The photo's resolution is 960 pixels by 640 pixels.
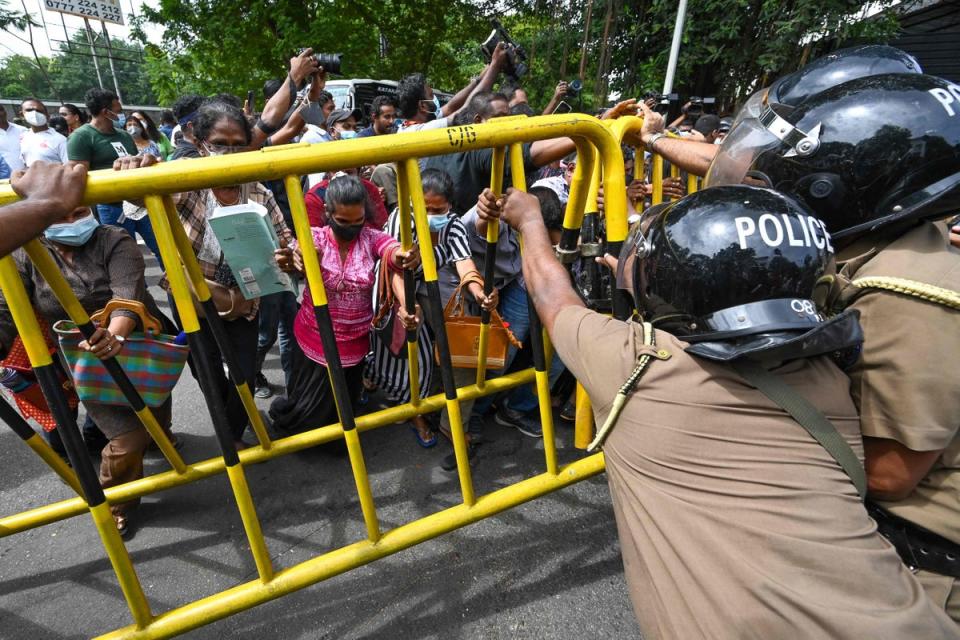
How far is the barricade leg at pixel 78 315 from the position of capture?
1.28 m

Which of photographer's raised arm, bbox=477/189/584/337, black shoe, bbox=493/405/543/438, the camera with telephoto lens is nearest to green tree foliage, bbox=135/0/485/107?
the camera with telephoto lens

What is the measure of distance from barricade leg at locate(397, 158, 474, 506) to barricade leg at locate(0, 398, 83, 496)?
120 cm

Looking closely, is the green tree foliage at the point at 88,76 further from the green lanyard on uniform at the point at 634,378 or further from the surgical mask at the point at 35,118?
the green lanyard on uniform at the point at 634,378

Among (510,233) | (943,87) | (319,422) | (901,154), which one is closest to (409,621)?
(319,422)

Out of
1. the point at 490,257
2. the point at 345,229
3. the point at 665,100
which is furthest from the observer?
the point at 665,100

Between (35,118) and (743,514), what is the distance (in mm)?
8451

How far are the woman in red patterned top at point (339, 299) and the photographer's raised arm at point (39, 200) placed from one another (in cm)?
115

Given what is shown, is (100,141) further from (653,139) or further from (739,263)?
(739,263)

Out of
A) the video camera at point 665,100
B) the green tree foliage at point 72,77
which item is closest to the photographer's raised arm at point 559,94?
the video camera at point 665,100

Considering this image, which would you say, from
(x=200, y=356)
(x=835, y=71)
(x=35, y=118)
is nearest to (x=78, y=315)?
(x=200, y=356)

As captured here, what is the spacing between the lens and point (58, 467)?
1.73 m

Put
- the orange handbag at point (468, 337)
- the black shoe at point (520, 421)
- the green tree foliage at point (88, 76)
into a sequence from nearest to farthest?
the orange handbag at point (468, 337), the black shoe at point (520, 421), the green tree foliage at point (88, 76)

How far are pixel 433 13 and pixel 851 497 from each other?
49.5 ft

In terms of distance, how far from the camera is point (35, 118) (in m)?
6.04
